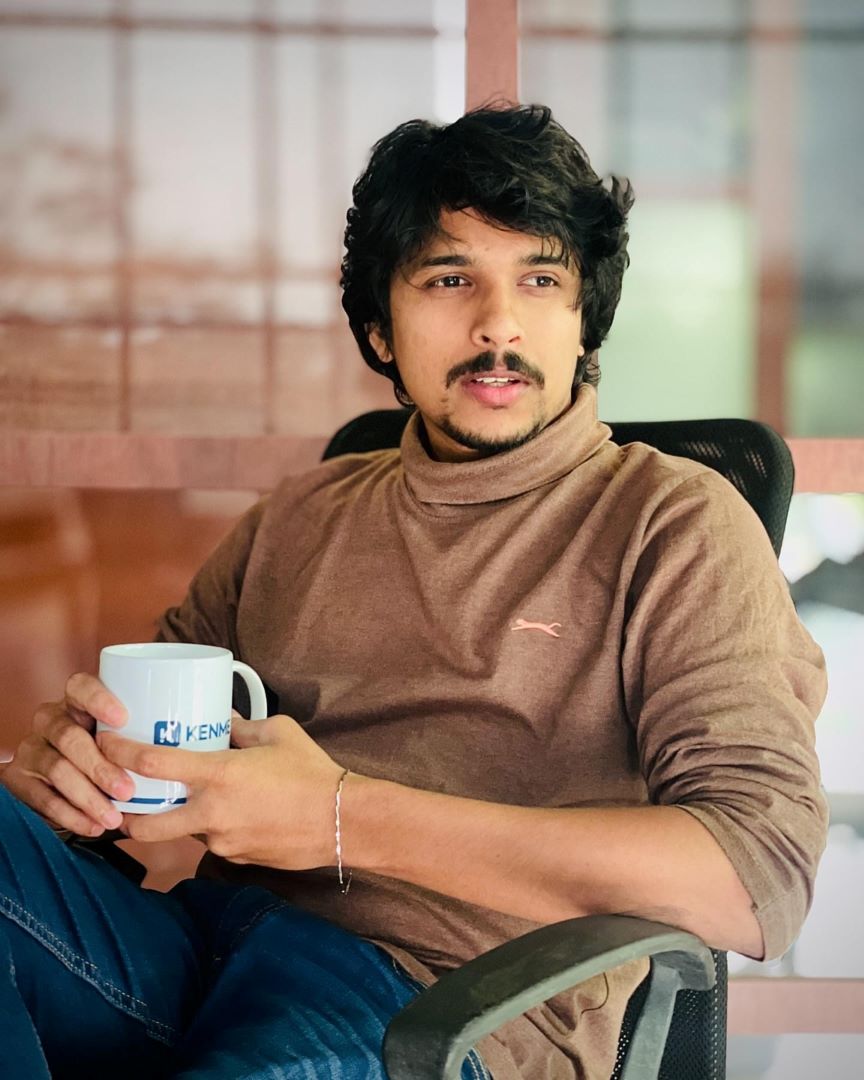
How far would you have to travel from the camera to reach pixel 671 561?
1.33 m

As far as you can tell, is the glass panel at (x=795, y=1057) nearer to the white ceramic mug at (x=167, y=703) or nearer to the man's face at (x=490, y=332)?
the man's face at (x=490, y=332)

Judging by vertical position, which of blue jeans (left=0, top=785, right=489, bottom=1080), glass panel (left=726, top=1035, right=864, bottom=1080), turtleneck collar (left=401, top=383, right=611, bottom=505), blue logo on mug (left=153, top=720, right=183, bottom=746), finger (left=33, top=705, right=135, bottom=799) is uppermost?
turtleneck collar (left=401, top=383, right=611, bottom=505)

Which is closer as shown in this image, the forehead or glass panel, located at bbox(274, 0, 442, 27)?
the forehead

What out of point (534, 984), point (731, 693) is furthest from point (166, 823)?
point (731, 693)

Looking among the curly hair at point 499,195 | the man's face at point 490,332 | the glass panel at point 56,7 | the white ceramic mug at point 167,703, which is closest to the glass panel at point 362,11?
the glass panel at point 56,7

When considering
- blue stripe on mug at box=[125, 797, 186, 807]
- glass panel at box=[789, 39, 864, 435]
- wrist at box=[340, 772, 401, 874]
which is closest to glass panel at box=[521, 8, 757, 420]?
glass panel at box=[789, 39, 864, 435]

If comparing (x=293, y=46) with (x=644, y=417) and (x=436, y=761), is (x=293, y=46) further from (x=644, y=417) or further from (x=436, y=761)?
(x=436, y=761)

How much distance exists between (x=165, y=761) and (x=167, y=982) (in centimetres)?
26

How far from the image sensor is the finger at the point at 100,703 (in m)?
1.15

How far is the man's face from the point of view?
1.56m

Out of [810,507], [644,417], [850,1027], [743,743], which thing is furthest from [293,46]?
[850,1027]

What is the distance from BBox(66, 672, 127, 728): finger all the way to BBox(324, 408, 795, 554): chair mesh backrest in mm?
755

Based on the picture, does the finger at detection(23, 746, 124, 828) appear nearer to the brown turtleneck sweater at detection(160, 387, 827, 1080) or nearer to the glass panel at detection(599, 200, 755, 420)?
the brown turtleneck sweater at detection(160, 387, 827, 1080)

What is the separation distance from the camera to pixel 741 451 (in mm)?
1559
